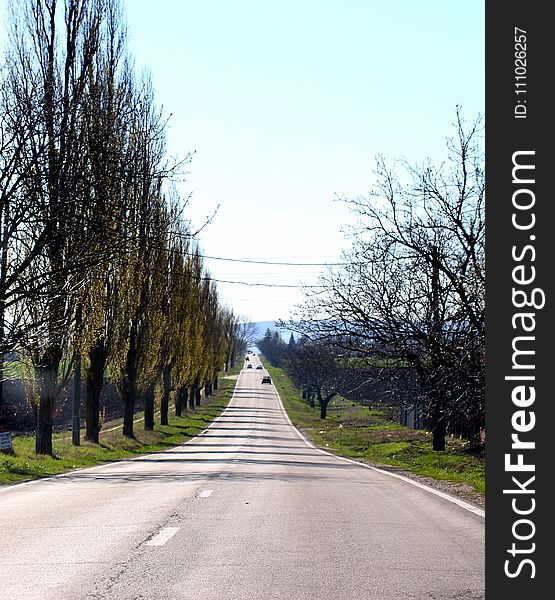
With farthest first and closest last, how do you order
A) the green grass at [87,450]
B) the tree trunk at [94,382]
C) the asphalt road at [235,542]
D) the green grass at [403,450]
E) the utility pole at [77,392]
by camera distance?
the tree trunk at [94,382] < the utility pole at [77,392] < the green grass at [403,450] < the green grass at [87,450] < the asphalt road at [235,542]

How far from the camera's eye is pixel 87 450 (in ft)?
101

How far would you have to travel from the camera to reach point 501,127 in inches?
336

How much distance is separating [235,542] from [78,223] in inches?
632

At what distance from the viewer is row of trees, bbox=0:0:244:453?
850 inches

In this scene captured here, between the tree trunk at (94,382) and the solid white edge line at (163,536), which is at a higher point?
the tree trunk at (94,382)

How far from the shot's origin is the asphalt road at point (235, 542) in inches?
280

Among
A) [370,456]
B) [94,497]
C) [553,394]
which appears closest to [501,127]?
[553,394]

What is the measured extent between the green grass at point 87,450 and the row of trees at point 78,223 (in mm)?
1181

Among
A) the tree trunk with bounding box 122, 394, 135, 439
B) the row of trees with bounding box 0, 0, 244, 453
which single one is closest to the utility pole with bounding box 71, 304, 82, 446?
the row of trees with bounding box 0, 0, 244, 453

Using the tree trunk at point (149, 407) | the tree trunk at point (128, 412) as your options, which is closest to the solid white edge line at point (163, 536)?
the tree trunk at point (128, 412)

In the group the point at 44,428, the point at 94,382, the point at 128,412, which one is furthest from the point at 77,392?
the point at 128,412

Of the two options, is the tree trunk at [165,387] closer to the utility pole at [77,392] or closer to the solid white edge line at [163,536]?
the utility pole at [77,392]

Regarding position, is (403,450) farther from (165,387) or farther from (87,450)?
(165,387)

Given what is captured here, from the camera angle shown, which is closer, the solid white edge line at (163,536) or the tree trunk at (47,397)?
the solid white edge line at (163,536)
